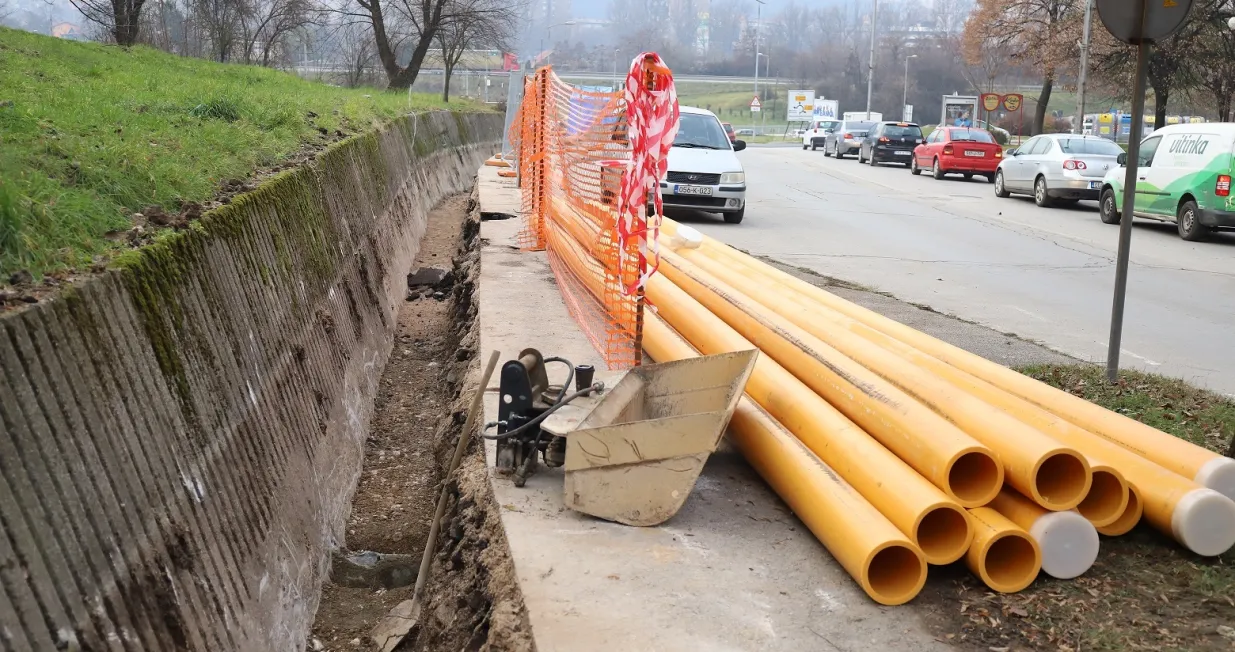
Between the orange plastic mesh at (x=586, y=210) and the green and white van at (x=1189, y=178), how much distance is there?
322 inches

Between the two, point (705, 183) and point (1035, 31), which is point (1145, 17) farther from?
point (1035, 31)

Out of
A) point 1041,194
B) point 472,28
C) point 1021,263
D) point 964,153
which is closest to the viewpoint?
point 1021,263

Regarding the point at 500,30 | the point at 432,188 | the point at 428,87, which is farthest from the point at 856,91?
the point at 432,188

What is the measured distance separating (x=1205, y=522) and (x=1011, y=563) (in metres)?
0.78

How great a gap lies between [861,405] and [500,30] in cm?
4000

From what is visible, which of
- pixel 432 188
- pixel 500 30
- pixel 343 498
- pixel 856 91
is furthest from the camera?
pixel 856 91

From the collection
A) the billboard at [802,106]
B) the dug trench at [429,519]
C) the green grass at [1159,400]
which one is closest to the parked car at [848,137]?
the dug trench at [429,519]

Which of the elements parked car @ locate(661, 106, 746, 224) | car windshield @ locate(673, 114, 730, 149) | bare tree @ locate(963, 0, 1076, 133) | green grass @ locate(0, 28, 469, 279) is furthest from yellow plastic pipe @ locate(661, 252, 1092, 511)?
bare tree @ locate(963, 0, 1076, 133)

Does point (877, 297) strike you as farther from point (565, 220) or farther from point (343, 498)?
point (343, 498)

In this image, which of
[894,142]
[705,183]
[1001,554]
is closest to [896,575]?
[1001,554]

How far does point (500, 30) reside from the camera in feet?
140

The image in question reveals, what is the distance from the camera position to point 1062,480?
418cm

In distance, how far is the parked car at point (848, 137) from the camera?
4038 cm

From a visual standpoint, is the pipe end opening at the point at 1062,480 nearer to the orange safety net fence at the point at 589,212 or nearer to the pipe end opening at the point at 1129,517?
the pipe end opening at the point at 1129,517
